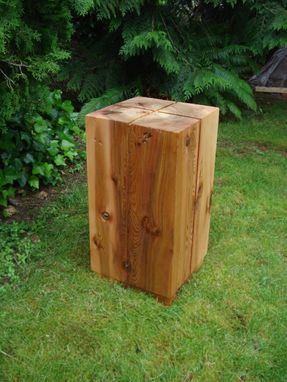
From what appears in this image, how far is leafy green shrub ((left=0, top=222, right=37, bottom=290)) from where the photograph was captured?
2.54 metres

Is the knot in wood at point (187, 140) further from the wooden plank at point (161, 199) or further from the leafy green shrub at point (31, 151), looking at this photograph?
the leafy green shrub at point (31, 151)

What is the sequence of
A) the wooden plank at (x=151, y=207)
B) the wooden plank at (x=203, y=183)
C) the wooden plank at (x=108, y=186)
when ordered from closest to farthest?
the wooden plank at (x=151, y=207) < the wooden plank at (x=108, y=186) < the wooden plank at (x=203, y=183)

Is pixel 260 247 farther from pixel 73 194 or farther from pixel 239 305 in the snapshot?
pixel 73 194

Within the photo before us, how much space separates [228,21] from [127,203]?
13.8ft

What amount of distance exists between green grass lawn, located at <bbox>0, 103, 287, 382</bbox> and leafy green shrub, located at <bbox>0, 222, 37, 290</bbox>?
2.5 inches

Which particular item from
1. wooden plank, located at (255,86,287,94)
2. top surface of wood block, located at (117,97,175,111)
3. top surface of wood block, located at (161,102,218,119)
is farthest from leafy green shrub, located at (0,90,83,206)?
wooden plank, located at (255,86,287,94)

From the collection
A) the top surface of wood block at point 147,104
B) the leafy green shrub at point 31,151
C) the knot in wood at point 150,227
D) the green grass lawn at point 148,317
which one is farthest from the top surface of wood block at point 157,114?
the green grass lawn at point 148,317

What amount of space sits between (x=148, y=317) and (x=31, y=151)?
1722 mm

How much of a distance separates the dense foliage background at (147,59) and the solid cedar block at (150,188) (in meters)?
1.08

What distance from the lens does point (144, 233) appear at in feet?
7.47

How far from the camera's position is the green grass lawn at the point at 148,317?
197 cm

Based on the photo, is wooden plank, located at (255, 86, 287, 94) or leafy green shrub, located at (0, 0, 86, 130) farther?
wooden plank, located at (255, 86, 287, 94)

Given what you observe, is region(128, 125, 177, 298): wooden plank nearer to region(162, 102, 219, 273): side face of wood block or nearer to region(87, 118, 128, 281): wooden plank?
region(87, 118, 128, 281): wooden plank

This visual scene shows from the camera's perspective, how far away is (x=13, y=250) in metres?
2.76
